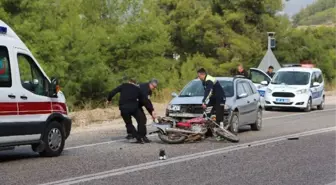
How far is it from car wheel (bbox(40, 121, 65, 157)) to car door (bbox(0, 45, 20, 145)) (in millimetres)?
968

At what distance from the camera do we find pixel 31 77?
43.0 feet

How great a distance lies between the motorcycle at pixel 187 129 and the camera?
51.0ft

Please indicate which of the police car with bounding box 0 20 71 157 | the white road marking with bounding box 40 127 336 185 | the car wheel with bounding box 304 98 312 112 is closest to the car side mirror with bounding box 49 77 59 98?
the police car with bounding box 0 20 71 157

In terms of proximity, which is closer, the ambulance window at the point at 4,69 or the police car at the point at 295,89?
the ambulance window at the point at 4,69

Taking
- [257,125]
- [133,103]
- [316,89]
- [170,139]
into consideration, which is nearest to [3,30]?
[133,103]

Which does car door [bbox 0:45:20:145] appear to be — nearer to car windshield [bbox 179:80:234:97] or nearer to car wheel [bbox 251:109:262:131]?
car windshield [bbox 179:80:234:97]

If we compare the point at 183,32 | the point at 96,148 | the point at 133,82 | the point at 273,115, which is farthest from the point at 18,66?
the point at 183,32

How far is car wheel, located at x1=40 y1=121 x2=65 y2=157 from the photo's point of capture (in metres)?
13.0

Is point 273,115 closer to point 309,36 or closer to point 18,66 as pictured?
point 18,66

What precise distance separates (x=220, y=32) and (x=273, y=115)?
101 feet

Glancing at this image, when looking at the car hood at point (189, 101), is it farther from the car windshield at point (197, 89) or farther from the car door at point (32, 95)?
the car door at point (32, 95)

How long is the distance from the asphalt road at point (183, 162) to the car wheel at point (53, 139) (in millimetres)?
194

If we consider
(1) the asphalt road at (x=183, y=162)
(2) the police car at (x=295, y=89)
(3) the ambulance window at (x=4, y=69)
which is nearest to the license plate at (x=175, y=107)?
(1) the asphalt road at (x=183, y=162)

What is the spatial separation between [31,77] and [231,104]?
21.2 ft
